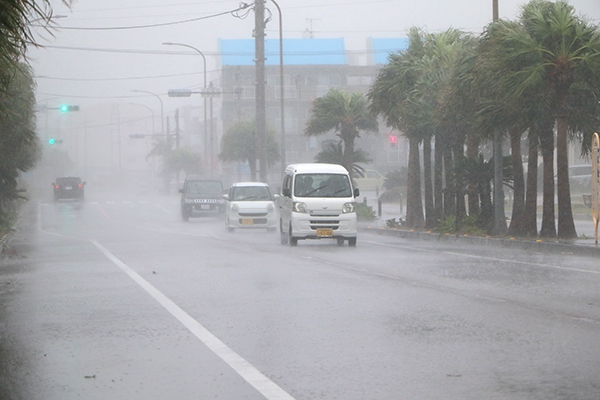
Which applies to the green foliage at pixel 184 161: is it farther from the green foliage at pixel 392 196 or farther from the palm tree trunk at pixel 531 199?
the palm tree trunk at pixel 531 199

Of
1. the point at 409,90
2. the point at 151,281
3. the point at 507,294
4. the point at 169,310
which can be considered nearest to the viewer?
the point at 169,310

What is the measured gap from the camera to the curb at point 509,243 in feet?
69.1

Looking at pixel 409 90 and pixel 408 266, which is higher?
pixel 409 90

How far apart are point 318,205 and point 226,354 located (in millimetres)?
16401

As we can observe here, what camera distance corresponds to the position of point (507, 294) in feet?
43.5

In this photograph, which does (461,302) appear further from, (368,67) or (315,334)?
(368,67)

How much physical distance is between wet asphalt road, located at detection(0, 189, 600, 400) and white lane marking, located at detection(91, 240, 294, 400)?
2 cm

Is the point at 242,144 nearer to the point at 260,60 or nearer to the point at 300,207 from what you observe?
the point at 260,60

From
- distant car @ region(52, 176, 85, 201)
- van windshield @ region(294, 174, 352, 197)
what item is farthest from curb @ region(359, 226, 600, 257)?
distant car @ region(52, 176, 85, 201)

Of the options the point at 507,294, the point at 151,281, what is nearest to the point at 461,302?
the point at 507,294

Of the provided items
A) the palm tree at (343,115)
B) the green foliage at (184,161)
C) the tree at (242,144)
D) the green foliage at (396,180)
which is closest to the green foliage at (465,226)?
the palm tree at (343,115)

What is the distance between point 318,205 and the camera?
25.1 metres

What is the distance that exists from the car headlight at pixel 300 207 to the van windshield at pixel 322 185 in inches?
20.0

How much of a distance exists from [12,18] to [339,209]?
1581 centimetres
